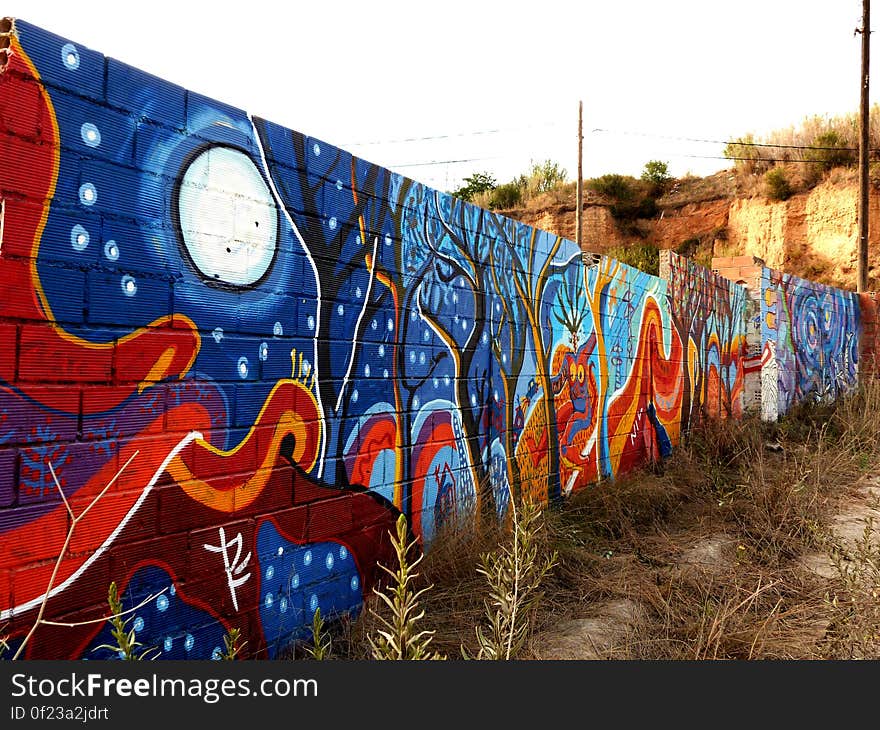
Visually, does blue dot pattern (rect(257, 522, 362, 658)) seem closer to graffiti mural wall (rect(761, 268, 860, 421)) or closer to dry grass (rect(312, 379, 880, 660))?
dry grass (rect(312, 379, 880, 660))

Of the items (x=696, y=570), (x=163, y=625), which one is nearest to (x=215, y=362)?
(x=163, y=625)

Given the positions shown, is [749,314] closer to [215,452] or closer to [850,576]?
[850,576]

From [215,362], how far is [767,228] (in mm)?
20916

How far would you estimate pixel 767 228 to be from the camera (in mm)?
20719

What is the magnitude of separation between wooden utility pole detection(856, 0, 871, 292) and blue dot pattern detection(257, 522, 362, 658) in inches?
580

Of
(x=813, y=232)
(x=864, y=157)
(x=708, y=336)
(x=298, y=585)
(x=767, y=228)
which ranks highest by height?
(x=864, y=157)

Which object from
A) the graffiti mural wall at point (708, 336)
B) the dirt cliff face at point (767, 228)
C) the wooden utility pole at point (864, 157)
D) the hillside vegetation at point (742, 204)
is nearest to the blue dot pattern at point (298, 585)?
the graffiti mural wall at point (708, 336)

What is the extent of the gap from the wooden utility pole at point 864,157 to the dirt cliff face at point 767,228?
143 inches

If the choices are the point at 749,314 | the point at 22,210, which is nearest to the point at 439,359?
the point at 22,210

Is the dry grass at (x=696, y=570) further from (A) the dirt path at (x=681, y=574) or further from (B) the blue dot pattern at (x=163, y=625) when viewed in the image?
(B) the blue dot pattern at (x=163, y=625)

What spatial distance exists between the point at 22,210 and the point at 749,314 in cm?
941

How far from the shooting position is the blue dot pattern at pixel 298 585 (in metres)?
2.89

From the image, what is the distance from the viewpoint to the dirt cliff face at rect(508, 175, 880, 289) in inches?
742

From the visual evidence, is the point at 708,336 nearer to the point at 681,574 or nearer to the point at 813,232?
the point at 681,574
